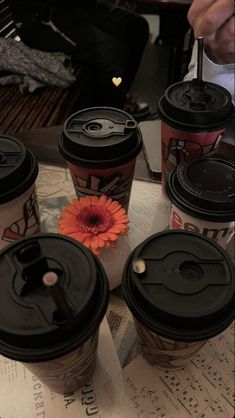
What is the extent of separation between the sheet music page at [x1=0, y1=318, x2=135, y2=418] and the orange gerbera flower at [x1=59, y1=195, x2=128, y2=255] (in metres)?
0.19

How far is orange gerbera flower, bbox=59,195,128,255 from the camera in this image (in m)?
0.54

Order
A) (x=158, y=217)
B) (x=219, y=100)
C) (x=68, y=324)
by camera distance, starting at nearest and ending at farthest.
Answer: (x=68, y=324), (x=219, y=100), (x=158, y=217)

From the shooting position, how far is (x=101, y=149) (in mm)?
599

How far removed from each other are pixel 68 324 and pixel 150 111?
1.80 meters

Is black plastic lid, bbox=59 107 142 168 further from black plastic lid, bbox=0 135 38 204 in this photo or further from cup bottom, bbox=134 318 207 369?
cup bottom, bbox=134 318 207 369

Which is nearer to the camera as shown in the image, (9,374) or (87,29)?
(9,374)

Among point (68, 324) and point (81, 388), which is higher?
point (68, 324)

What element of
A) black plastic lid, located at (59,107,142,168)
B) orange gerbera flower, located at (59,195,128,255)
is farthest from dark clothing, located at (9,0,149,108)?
orange gerbera flower, located at (59,195,128,255)

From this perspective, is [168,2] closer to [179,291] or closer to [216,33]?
[216,33]

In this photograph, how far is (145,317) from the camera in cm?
44

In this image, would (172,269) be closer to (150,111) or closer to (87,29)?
(87,29)

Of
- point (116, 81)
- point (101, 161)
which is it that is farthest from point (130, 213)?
point (116, 81)

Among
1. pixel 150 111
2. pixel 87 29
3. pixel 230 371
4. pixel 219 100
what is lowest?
pixel 150 111

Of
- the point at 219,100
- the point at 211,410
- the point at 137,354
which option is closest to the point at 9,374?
the point at 137,354
